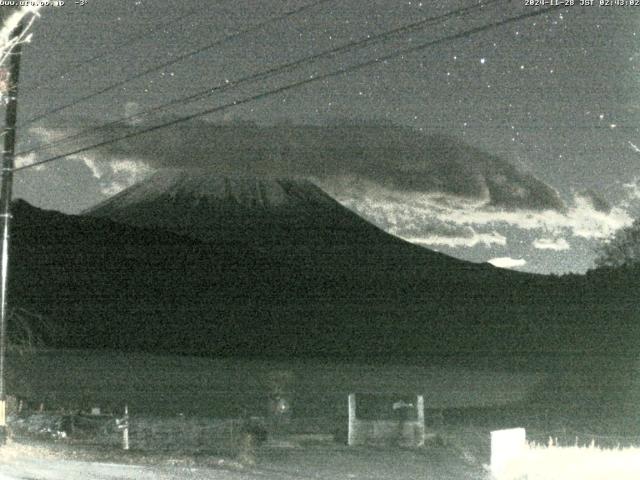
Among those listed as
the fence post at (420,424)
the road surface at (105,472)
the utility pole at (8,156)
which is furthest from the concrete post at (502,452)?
the utility pole at (8,156)

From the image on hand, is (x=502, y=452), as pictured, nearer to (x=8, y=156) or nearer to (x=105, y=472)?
(x=105, y=472)

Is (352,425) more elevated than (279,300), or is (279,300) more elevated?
(279,300)

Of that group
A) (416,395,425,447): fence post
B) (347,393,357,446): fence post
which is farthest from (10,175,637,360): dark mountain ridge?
(347,393,357,446): fence post

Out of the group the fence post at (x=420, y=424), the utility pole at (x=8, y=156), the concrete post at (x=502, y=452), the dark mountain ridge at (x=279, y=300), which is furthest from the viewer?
the dark mountain ridge at (x=279, y=300)

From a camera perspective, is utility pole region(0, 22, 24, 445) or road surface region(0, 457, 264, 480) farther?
utility pole region(0, 22, 24, 445)

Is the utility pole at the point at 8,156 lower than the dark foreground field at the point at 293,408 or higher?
higher

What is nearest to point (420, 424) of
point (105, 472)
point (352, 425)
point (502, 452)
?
point (352, 425)

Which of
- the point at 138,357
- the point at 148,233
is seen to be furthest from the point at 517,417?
the point at 148,233

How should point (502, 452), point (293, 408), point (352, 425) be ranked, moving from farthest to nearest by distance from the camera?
point (293, 408) → point (352, 425) → point (502, 452)

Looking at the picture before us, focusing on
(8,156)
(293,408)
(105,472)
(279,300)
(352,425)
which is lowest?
(105,472)

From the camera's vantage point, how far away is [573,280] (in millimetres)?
95688

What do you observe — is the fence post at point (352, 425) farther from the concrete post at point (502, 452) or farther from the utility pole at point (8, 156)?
the utility pole at point (8, 156)

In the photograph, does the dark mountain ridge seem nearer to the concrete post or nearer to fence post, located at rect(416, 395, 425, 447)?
fence post, located at rect(416, 395, 425, 447)

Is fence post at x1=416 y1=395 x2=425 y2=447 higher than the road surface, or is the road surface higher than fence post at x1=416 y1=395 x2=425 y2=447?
fence post at x1=416 y1=395 x2=425 y2=447
